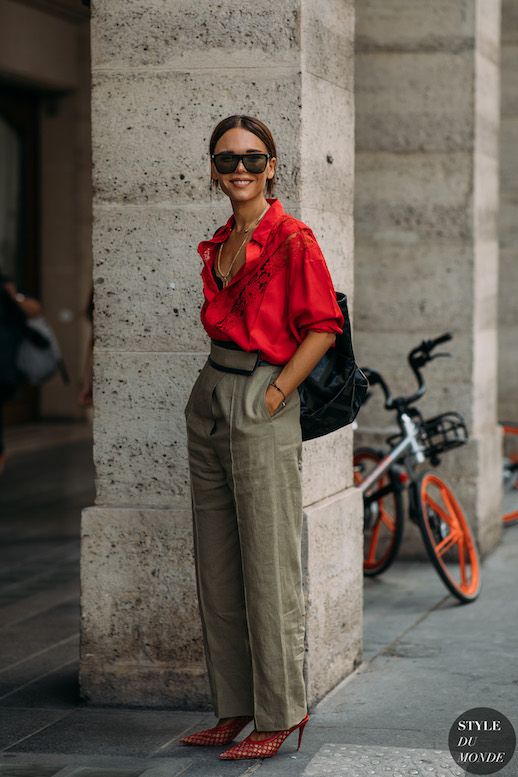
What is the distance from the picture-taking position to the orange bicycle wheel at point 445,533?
7.38 m

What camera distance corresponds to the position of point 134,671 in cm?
566

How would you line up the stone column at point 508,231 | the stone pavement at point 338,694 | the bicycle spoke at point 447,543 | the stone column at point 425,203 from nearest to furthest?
the stone pavement at point 338,694, the bicycle spoke at point 447,543, the stone column at point 425,203, the stone column at point 508,231

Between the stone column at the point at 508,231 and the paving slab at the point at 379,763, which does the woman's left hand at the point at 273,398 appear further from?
the stone column at the point at 508,231

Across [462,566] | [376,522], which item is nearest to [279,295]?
[462,566]

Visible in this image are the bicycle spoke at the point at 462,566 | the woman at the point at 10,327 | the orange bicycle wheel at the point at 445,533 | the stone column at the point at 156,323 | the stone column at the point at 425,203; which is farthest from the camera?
the woman at the point at 10,327

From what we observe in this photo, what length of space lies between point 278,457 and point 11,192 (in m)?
12.0

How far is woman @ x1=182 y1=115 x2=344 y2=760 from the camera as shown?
4651mm

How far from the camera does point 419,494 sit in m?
7.49

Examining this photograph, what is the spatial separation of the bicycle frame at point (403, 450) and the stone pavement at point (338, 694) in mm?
622

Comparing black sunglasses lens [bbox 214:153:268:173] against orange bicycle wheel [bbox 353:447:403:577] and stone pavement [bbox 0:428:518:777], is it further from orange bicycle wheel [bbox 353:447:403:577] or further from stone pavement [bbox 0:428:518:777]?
orange bicycle wheel [bbox 353:447:403:577]

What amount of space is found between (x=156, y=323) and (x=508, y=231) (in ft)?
23.8

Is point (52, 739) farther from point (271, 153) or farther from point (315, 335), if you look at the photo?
point (271, 153)

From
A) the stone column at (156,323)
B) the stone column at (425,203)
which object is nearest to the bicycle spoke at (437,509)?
the stone column at (425,203)

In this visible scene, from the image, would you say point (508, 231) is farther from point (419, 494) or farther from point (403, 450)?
point (419, 494)
